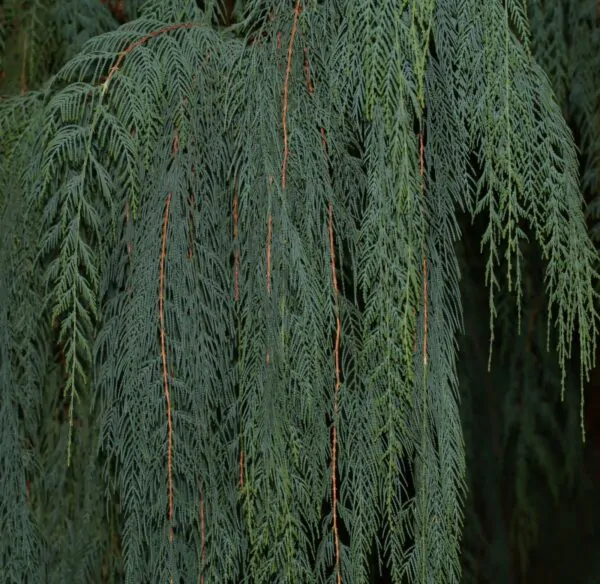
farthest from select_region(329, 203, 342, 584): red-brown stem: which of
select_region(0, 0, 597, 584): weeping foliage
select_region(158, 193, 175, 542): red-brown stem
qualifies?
select_region(158, 193, 175, 542): red-brown stem

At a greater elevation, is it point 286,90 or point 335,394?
point 286,90

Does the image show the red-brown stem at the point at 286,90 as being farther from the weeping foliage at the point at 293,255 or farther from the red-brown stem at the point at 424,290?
the red-brown stem at the point at 424,290

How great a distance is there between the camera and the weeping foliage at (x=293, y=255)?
1009 mm

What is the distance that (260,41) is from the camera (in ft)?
3.69

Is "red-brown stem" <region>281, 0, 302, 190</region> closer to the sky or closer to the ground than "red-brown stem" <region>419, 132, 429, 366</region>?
closer to the sky

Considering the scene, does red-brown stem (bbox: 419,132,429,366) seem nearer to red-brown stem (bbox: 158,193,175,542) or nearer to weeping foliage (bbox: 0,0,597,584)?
weeping foliage (bbox: 0,0,597,584)

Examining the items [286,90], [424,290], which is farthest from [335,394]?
[286,90]

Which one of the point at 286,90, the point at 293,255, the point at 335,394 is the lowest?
the point at 335,394

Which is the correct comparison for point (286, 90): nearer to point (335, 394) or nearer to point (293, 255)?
point (293, 255)

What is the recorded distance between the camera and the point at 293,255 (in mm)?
1017

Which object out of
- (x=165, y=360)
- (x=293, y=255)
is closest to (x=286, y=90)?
(x=293, y=255)

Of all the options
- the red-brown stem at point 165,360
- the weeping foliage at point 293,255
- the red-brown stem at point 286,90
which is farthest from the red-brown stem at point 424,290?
the red-brown stem at point 165,360

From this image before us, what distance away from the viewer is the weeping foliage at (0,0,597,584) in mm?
1009

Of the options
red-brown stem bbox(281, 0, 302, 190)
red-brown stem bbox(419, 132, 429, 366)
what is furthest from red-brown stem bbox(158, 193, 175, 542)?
red-brown stem bbox(419, 132, 429, 366)
